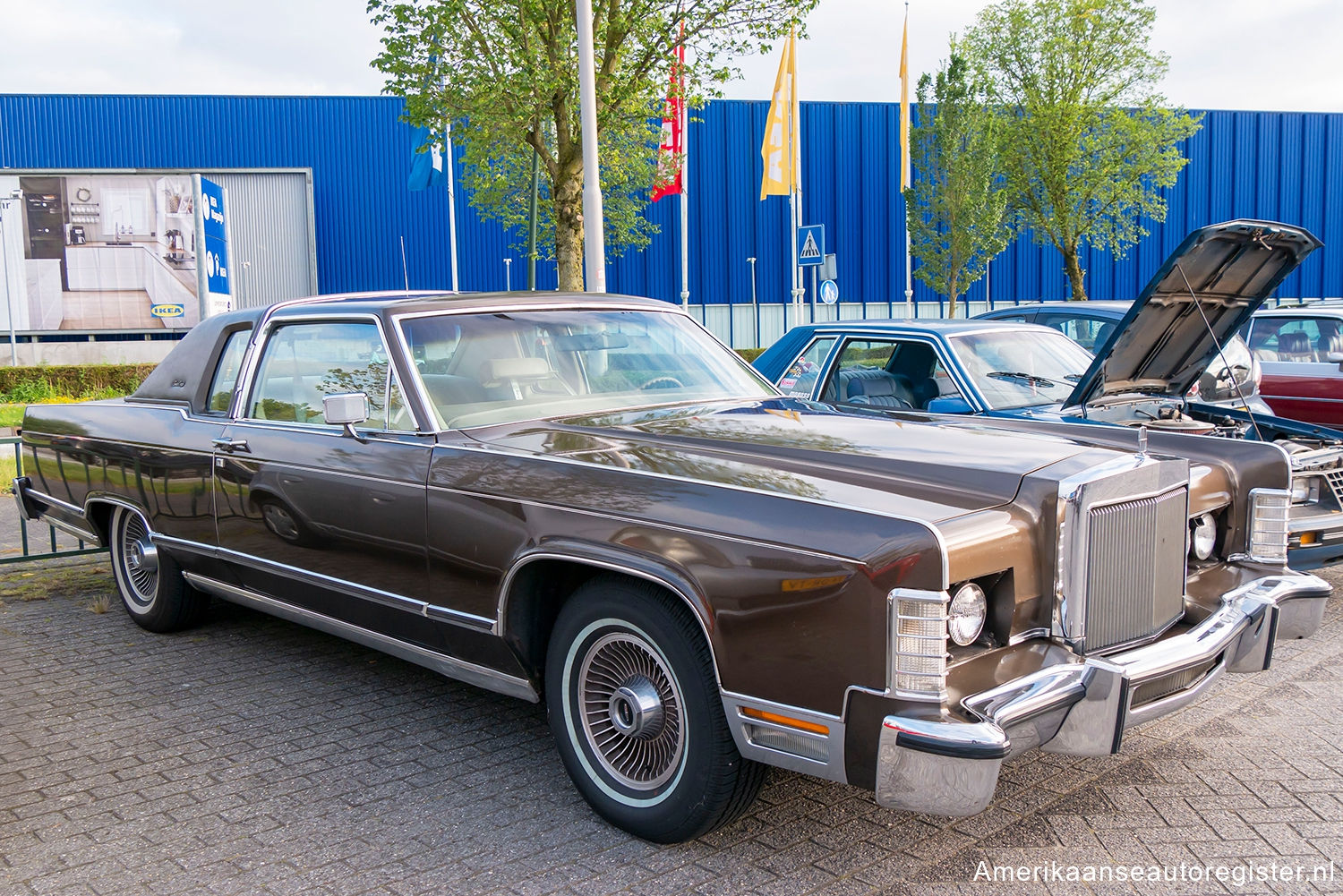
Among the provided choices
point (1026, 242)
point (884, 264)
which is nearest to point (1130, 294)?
point (1026, 242)

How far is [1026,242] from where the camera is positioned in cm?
4094

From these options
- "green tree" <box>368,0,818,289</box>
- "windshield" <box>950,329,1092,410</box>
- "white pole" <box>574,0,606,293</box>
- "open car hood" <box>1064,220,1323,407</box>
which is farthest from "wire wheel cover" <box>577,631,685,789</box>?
"green tree" <box>368,0,818,289</box>

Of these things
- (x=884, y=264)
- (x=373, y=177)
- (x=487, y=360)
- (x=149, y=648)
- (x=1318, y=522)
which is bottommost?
(x=149, y=648)

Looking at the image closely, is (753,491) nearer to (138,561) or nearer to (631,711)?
(631,711)

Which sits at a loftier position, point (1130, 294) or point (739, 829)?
point (1130, 294)

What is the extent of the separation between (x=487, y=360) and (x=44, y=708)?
8.12 feet

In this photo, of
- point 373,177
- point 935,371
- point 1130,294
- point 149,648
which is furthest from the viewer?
point 1130,294

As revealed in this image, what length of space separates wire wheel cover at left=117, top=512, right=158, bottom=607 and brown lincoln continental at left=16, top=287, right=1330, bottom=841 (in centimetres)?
48

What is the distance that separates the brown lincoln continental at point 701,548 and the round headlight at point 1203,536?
0.20 ft

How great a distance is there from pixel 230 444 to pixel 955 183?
1120 inches

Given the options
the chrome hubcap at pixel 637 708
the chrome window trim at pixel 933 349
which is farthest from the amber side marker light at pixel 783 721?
the chrome window trim at pixel 933 349

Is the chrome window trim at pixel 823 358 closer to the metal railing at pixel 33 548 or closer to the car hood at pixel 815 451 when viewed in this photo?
the car hood at pixel 815 451

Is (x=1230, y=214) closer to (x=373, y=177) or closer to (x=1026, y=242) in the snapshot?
(x=1026, y=242)

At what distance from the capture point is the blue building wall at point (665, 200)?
35.0 metres
